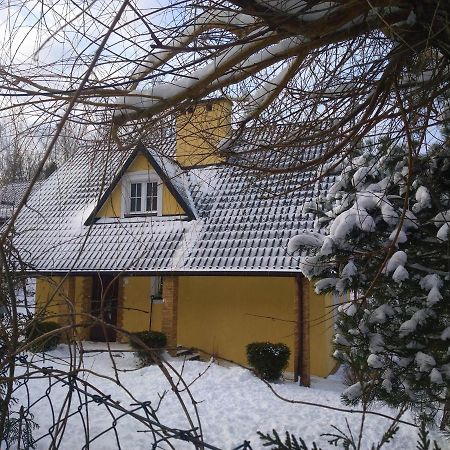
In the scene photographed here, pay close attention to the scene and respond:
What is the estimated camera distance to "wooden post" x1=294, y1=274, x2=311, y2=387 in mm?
10664

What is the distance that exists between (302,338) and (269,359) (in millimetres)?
1029

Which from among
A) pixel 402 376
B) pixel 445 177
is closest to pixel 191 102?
Answer: pixel 445 177

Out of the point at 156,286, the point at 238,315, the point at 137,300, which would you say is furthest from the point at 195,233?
the point at 137,300

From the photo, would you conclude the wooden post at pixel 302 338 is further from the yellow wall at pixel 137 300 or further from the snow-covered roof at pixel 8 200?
the snow-covered roof at pixel 8 200

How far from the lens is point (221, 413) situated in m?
7.81

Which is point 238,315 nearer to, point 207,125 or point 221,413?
point 221,413

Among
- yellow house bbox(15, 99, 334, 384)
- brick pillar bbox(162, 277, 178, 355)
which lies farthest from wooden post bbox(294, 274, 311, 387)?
brick pillar bbox(162, 277, 178, 355)

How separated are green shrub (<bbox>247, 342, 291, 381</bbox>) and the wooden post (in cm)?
37

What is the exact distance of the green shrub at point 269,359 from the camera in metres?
10.3

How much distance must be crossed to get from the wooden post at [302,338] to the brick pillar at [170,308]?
3.00 meters

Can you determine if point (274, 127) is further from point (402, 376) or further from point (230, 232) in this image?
point (230, 232)

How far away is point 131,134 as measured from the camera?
3.79 meters

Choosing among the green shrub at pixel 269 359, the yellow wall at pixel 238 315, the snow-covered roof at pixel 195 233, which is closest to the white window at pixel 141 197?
the snow-covered roof at pixel 195 233

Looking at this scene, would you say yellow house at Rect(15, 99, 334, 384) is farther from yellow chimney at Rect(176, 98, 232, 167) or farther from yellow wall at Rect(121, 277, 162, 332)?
yellow chimney at Rect(176, 98, 232, 167)
